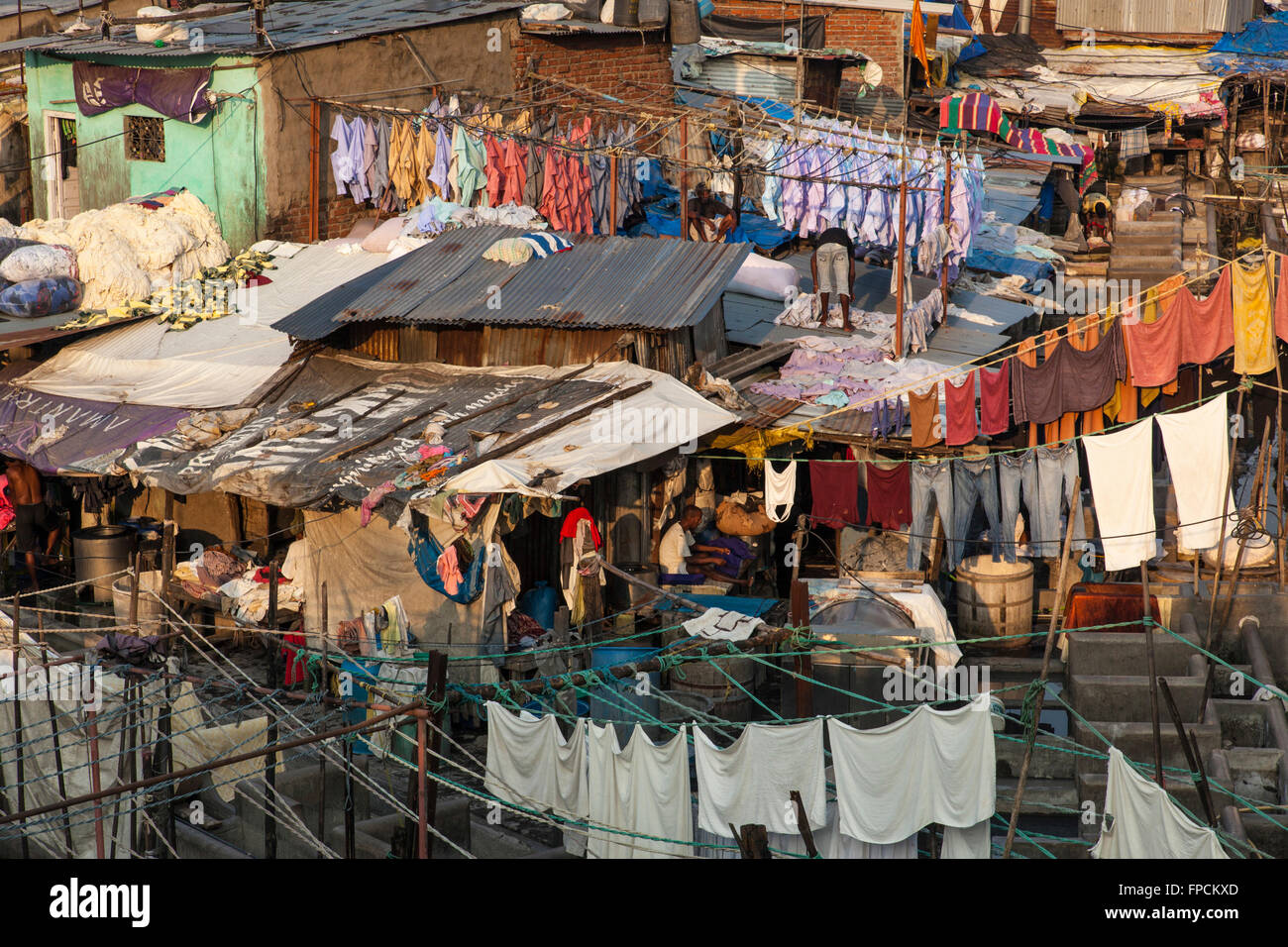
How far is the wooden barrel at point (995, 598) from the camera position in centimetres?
1788

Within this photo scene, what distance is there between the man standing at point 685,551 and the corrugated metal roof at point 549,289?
2332 millimetres

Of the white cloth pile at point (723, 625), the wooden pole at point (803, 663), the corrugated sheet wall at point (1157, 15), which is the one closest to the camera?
the white cloth pile at point (723, 625)

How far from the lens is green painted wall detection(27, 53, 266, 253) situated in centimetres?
2386

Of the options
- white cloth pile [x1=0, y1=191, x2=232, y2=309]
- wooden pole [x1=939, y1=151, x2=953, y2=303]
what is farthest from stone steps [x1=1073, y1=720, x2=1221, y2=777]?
white cloth pile [x1=0, y1=191, x2=232, y2=309]

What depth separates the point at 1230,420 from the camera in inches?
690

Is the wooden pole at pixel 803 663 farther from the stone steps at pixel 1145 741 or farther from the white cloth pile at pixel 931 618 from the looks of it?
the stone steps at pixel 1145 741

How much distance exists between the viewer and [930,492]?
1761cm

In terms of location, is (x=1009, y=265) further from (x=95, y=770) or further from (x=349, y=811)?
(x=95, y=770)

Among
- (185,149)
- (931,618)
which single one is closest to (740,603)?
(931,618)

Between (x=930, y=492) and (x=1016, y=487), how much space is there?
0.95m

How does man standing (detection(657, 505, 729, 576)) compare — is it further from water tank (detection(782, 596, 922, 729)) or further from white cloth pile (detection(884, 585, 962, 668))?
white cloth pile (detection(884, 585, 962, 668))

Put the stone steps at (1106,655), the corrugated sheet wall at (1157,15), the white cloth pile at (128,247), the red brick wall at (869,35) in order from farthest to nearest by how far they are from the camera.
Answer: the corrugated sheet wall at (1157,15) < the red brick wall at (869,35) < the white cloth pile at (128,247) < the stone steps at (1106,655)

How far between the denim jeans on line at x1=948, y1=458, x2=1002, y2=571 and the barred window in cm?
1447

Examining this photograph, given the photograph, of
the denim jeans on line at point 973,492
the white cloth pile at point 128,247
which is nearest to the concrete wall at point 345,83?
the white cloth pile at point 128,247
